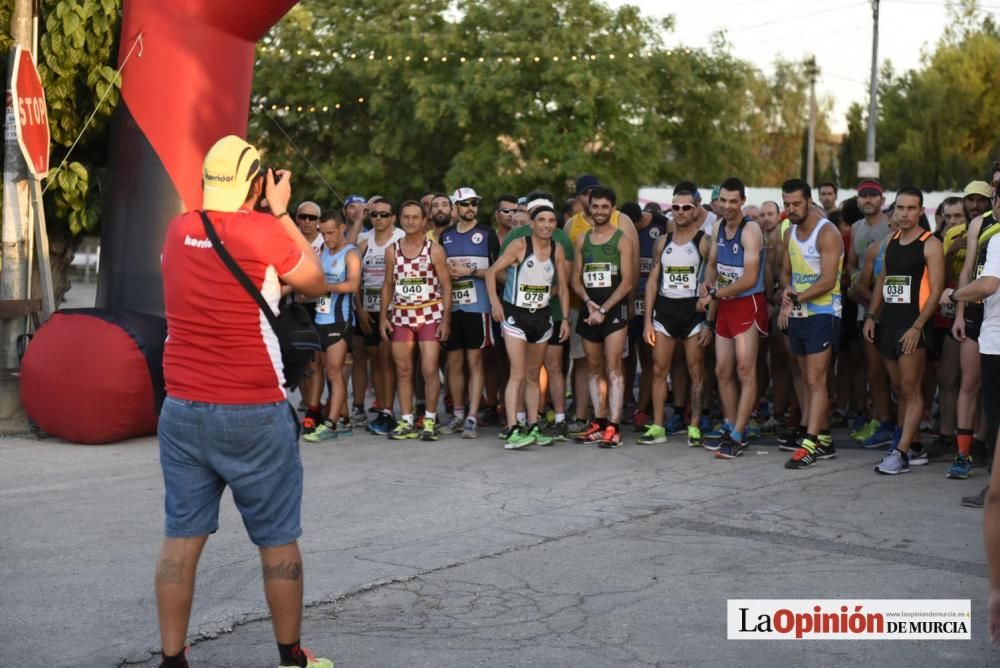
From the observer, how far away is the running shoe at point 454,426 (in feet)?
36.0

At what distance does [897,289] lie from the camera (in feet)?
30.8

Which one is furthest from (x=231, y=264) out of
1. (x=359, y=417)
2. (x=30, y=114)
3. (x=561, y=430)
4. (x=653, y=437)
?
(x=359, y=417)

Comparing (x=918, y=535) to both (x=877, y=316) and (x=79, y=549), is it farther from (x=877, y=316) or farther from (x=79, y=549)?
(x=79, y=549)

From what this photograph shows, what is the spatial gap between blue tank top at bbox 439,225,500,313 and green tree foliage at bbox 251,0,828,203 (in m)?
19.9

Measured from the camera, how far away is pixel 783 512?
7762 mm

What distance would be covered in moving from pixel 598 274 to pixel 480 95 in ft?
68.4

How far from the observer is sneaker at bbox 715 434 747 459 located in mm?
9773

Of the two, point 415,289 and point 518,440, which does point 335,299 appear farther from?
point 518,440

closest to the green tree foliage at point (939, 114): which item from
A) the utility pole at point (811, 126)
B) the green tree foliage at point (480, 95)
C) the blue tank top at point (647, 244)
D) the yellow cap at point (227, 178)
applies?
the utility pole at point (811, 126)

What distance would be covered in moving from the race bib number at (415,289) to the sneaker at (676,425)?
2306 millimetres

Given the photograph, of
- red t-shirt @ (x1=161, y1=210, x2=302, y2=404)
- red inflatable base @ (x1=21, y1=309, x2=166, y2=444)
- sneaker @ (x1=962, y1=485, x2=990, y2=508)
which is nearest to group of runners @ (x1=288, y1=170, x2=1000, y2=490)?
sneaker @ (x1=962, y1=485, x2=990, y2=508)

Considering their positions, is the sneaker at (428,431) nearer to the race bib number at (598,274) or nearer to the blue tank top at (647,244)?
the race bib number at (598,274)

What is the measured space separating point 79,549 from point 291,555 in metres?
2.53

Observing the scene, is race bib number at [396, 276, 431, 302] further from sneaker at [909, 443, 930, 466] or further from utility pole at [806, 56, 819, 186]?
utility pole at [806, 56, 819, 186]
